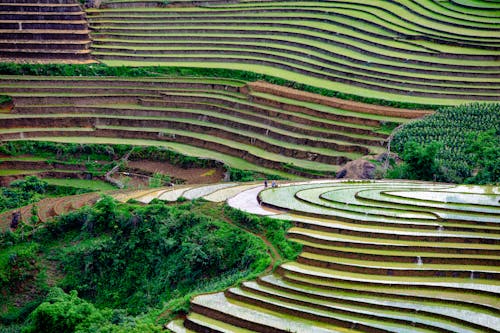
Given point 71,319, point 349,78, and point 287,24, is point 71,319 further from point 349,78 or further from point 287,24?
point 287,24

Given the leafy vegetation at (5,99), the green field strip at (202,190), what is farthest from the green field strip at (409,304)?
the leafy vegetation at (5,99)

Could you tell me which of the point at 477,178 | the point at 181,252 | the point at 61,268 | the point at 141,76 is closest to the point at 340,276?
the point at 181,252

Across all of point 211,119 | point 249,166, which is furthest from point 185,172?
point 211,119

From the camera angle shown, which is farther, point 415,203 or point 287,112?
point 287,112

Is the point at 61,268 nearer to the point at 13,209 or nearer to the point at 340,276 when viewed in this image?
the point at 13,209

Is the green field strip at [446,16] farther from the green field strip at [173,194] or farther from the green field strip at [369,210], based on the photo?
the green field strip at [369,210]

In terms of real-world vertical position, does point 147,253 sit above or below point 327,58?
below
